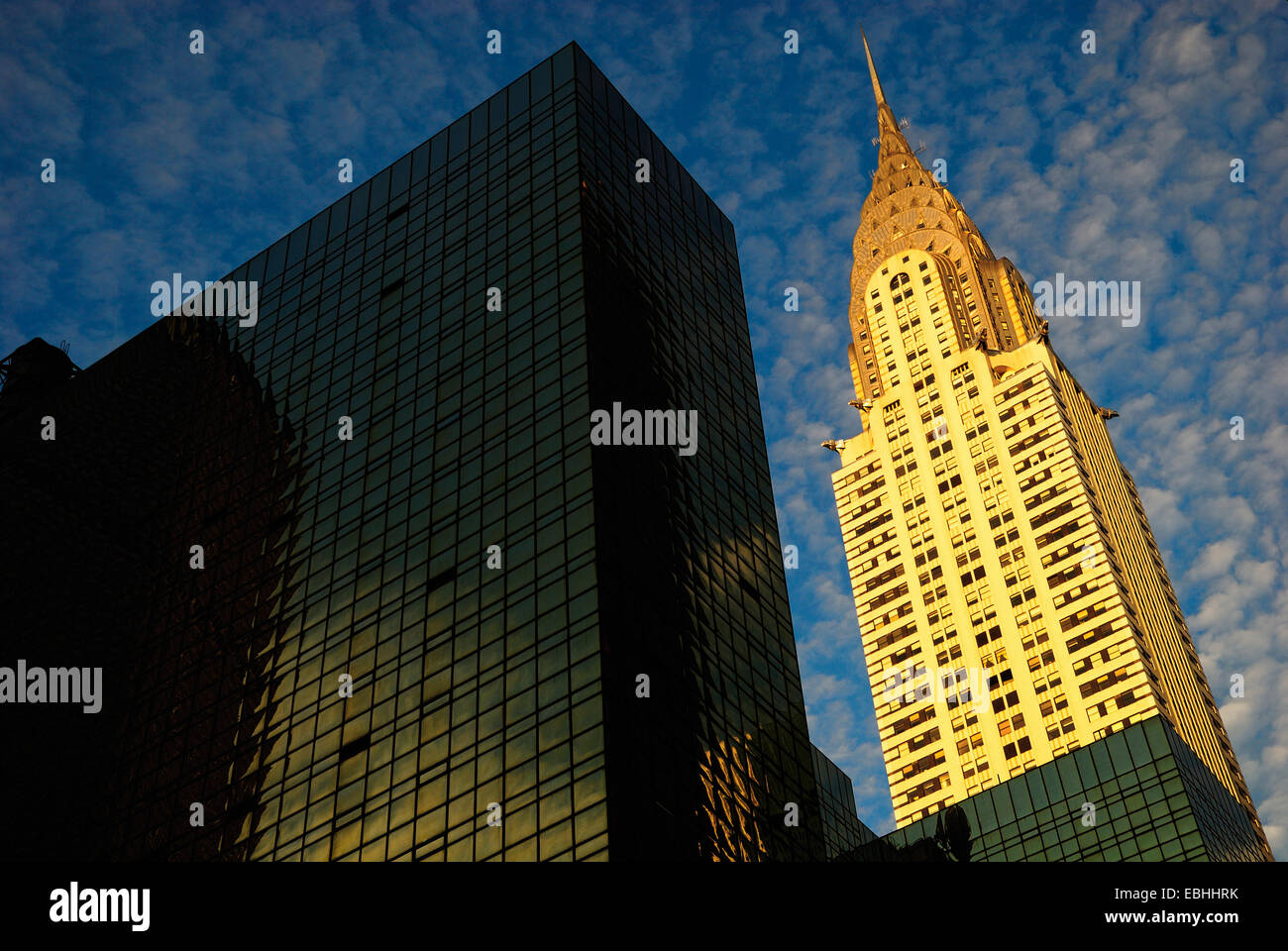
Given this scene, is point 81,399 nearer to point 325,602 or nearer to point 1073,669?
point 325,602

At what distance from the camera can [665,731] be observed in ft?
200

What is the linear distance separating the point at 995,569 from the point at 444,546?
108 meters

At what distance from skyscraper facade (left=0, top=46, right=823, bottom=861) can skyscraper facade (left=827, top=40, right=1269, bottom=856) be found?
74.6 m

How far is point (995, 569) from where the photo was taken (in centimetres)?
16750

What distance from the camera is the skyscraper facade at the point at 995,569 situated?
505 ft

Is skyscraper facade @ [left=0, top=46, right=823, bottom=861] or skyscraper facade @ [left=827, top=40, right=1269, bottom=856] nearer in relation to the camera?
skyscraper facade @ [left=0, top=46, right=823, bottom=861]

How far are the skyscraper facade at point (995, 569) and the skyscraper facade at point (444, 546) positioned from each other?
245 feet

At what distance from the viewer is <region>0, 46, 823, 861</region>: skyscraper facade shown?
6212cm

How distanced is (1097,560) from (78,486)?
107m

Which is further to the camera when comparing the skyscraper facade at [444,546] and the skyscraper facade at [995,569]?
the skyscraper facade at [995,569]

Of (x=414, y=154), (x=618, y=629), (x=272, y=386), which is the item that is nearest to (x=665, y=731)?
(x=618, y=629)

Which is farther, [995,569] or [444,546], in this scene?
[995,569]

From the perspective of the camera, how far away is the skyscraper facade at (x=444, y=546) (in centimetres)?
6212
